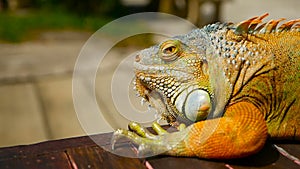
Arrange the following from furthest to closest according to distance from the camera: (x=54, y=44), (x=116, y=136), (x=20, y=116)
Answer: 1. (x=54, y=44)
2. (x=20, y=116)
3. (x=116, y=136)

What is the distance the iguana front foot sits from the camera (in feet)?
5.44

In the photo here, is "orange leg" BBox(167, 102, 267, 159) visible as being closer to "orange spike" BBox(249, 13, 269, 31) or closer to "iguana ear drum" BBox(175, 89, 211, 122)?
"iguana ear drum" BBox(175, 89, 211, 122)

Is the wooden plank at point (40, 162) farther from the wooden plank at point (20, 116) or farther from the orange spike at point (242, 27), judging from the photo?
the wooden plank at point (20, 116)

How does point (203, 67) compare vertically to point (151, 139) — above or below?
above

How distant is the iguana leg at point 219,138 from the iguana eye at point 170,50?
228mm

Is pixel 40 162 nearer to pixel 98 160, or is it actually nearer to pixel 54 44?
pixel 98 160

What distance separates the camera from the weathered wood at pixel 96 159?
5.27ft

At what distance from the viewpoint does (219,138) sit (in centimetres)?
161

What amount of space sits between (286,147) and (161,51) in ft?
1.69

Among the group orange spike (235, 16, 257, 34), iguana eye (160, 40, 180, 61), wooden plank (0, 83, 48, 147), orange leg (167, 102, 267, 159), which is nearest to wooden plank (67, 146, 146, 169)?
orange leg (167, 102, 267, 159)

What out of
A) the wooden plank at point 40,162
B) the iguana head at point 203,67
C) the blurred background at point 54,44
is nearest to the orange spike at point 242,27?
the iguana head at point 203,67

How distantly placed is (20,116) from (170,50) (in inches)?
146

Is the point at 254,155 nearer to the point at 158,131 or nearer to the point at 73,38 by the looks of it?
the point at 158,131

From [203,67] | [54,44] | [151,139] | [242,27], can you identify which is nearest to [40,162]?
[151,139]
